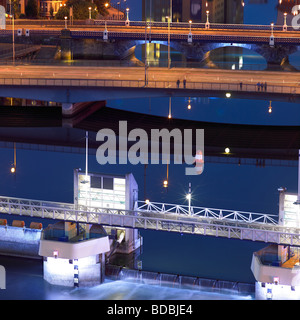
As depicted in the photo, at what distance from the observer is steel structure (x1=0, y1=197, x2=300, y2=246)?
5856cm

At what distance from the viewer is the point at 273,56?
136 meters

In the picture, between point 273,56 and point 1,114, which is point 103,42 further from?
point 1,114

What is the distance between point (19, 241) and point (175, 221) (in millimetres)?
10127

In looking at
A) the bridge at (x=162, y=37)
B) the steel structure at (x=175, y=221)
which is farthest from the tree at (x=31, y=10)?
the steel structure at (x=175, y=221)

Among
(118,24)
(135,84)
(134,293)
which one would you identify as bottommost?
(134,293)

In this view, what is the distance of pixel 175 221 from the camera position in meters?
60.1

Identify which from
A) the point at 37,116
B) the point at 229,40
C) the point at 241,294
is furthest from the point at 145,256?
the point at 229,40

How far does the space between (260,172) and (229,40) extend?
4862 centimetres

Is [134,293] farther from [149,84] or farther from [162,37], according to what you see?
[162,37]

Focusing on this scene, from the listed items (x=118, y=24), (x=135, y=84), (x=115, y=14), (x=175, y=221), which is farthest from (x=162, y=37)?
(x=175, y=221)

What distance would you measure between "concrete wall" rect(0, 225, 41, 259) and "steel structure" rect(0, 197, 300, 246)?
1.49m

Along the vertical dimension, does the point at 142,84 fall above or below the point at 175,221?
above

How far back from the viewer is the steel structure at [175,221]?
58.6 m

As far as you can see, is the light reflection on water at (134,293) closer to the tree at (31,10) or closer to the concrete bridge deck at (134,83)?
the concrete bridge deck at (134,83)
